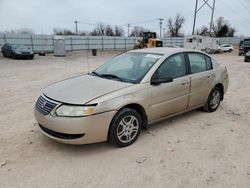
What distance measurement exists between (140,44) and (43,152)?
2740 cm

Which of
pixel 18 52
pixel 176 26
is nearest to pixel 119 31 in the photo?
pixel 176 26

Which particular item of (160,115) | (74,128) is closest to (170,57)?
(160,115)

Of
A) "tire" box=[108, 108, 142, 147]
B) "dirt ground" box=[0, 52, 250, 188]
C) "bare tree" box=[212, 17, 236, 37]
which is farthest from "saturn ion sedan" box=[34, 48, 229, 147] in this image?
"bare tree" box=[212, 17, 236, 37]

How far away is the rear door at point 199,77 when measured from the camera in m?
4.73

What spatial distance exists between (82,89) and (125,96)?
0.67 meters

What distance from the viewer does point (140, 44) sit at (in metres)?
29.8

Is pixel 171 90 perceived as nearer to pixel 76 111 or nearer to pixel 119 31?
pixel 76 111

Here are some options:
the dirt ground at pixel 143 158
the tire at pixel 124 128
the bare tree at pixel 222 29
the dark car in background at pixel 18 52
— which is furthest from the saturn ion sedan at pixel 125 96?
the bare tree at pixel 222 29

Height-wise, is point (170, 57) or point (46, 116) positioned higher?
point (170, 57)

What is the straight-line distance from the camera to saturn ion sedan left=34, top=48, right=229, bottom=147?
3.32 meters

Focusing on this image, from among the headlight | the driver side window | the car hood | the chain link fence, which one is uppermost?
the chain link fence

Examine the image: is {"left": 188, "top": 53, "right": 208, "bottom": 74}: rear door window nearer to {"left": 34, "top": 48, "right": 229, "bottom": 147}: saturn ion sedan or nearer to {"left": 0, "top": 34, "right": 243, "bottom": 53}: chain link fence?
{"left": 34, "top": 48, "right": 229, "bottom": 147}: saturn ion sedan

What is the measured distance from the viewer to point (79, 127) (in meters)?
3.26

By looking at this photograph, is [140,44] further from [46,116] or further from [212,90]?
[46,116]
